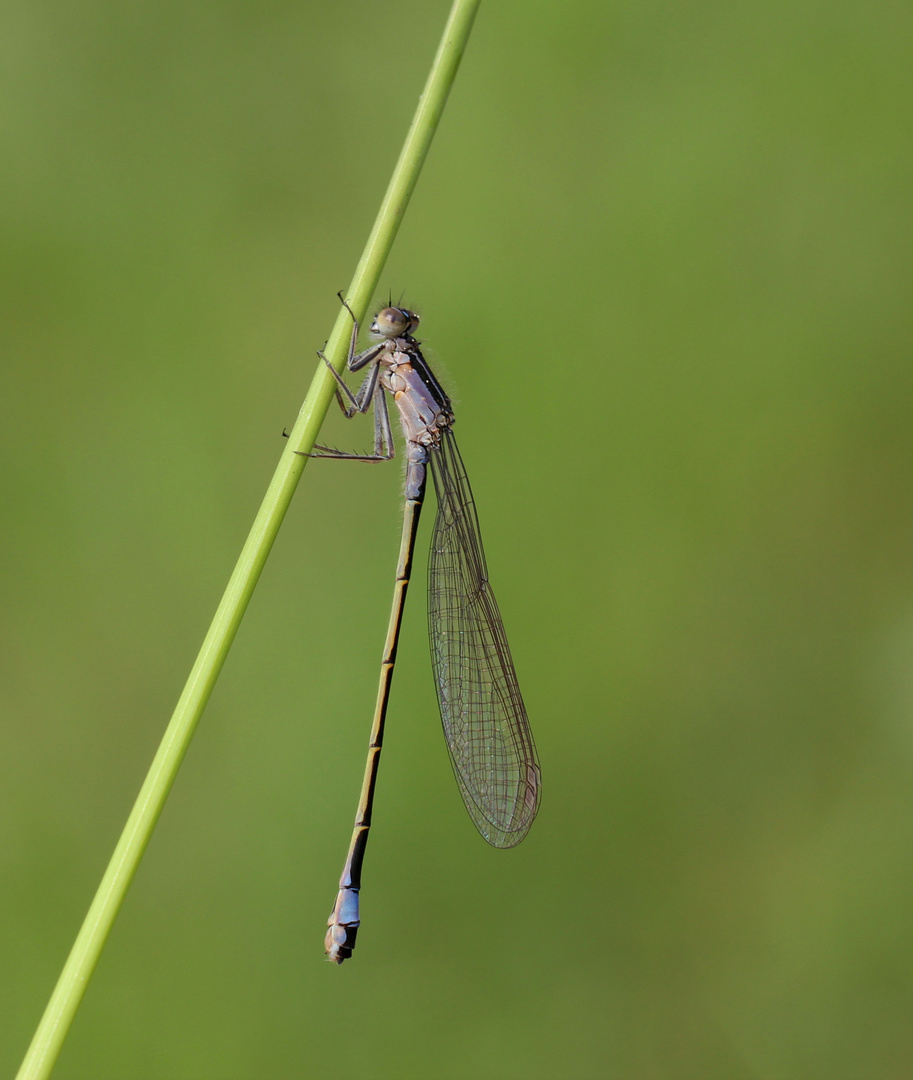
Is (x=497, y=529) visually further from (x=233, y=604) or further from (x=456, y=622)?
(x=233, y=604)

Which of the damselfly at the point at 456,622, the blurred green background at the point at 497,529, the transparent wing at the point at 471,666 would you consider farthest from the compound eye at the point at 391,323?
the blurred green background at the point at 497,529

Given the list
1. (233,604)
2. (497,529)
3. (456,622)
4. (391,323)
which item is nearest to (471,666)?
(456,622)

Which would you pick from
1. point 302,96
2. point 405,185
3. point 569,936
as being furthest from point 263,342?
point 569,936

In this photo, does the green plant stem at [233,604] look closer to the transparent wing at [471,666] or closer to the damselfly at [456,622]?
the damselfly at [456,622]

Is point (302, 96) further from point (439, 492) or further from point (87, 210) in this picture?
point (439, 492)

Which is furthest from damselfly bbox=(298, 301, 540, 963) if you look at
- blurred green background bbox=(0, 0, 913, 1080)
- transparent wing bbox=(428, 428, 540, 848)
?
blurred green background bbox=(0, 0, 913, 1080)

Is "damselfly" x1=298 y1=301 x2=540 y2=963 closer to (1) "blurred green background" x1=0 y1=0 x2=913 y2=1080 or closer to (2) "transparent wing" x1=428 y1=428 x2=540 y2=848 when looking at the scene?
(2) "transparent wing" x1=428 y1=428 x2=540 y2=848

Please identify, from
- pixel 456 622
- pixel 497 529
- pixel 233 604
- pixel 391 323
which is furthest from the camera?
pixel 497 529
